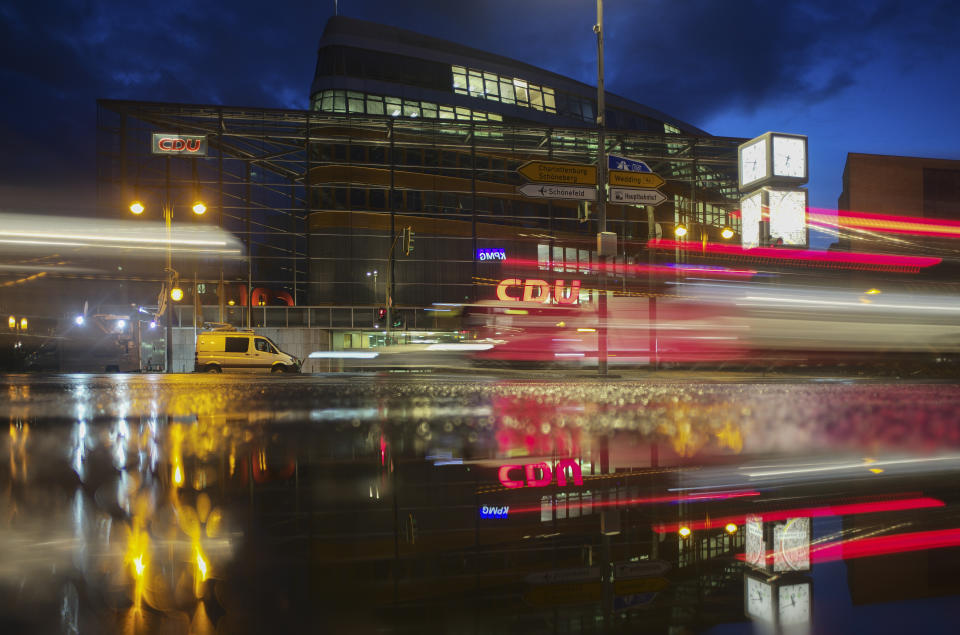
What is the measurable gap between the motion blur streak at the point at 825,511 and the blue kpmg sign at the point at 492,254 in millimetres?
39230

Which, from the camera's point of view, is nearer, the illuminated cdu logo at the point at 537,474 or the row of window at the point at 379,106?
the illuminated cdu logo at the point at 537,474

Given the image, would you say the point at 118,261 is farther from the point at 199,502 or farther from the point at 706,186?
the point at 706,186

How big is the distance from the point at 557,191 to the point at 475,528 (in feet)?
47.8

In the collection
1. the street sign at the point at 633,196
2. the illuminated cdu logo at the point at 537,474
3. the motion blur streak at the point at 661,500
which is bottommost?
the illuminated cdu logo at the point at 537,474

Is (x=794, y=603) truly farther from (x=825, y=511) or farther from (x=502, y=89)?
(x=502, y=89)


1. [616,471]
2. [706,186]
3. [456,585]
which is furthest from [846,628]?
[706,186]

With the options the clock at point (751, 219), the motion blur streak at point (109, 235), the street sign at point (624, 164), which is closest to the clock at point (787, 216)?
the clock at point (751, 219)

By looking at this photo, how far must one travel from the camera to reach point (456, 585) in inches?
98.3

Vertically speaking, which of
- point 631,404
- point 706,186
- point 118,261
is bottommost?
point 631,404

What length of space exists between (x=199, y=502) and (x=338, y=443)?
2039mm

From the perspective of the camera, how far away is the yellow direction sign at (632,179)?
1736 cm

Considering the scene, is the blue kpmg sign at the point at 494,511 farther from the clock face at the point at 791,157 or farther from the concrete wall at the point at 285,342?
the concrete wall at the point at 285,342

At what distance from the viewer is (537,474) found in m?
4.49

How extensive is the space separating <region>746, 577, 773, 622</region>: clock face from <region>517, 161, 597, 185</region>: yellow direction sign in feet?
48.6
